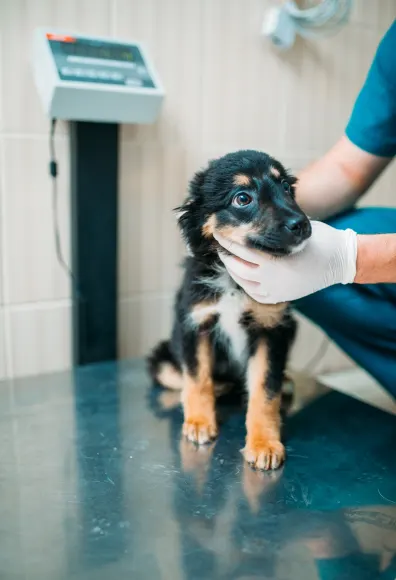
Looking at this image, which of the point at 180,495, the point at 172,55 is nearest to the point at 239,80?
the point at 172,55

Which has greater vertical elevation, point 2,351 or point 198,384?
point 198,384

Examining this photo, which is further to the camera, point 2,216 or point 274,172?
point 2,216

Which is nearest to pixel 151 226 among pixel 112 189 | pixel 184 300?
pixel 112 189

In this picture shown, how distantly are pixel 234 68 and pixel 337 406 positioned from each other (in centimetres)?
116

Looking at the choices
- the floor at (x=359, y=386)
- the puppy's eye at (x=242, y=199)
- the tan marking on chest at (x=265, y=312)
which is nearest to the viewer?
the puppy's eye at (x=242, y=199)

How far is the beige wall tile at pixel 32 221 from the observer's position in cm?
159

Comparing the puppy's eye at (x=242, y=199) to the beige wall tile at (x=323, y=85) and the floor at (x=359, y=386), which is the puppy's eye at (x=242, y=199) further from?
the floor at (x=359, y=386)

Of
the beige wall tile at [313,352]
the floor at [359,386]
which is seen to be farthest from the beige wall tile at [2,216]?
the floor at [359,386]

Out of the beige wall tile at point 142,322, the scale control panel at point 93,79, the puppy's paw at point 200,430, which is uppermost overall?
the scale control panel at point 93,79

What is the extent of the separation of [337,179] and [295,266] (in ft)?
1.73

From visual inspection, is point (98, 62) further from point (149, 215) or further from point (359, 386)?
point (359, 386)

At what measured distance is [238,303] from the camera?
124 centimetres

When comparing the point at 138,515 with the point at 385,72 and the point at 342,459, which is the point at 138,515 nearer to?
the point at 342,459

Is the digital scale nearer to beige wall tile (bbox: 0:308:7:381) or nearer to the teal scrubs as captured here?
beige wall tile (bbox: 0:308:7:381)
